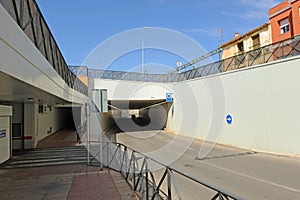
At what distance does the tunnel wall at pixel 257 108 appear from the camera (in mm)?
10188

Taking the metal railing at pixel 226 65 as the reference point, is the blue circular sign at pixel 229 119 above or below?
below

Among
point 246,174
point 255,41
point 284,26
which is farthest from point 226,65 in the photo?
point 255,41

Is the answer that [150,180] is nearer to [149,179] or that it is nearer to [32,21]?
[149,179]

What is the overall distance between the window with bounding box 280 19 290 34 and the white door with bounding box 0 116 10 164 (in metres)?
21.0

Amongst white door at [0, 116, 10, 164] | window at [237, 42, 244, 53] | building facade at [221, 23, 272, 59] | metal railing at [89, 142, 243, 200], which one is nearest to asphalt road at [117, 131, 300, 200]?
metal railing at [89, 142, 243, 200]

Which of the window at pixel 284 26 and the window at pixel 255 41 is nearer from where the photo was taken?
the window at pixel 284 26

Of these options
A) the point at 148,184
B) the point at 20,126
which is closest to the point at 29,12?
the point at 148,184

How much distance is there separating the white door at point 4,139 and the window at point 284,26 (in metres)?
21.0

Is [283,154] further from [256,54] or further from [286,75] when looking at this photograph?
[256,54]

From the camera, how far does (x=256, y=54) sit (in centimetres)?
1271

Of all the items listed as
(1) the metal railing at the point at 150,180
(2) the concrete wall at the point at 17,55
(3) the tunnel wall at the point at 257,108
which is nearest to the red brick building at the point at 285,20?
(3) the tunnel wall at the point at 257,108

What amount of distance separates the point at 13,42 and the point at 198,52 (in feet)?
75.3

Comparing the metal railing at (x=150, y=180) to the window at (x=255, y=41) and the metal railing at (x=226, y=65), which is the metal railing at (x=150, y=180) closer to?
the metal railing at (x=226, y=65)

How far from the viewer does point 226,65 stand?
1494cm
